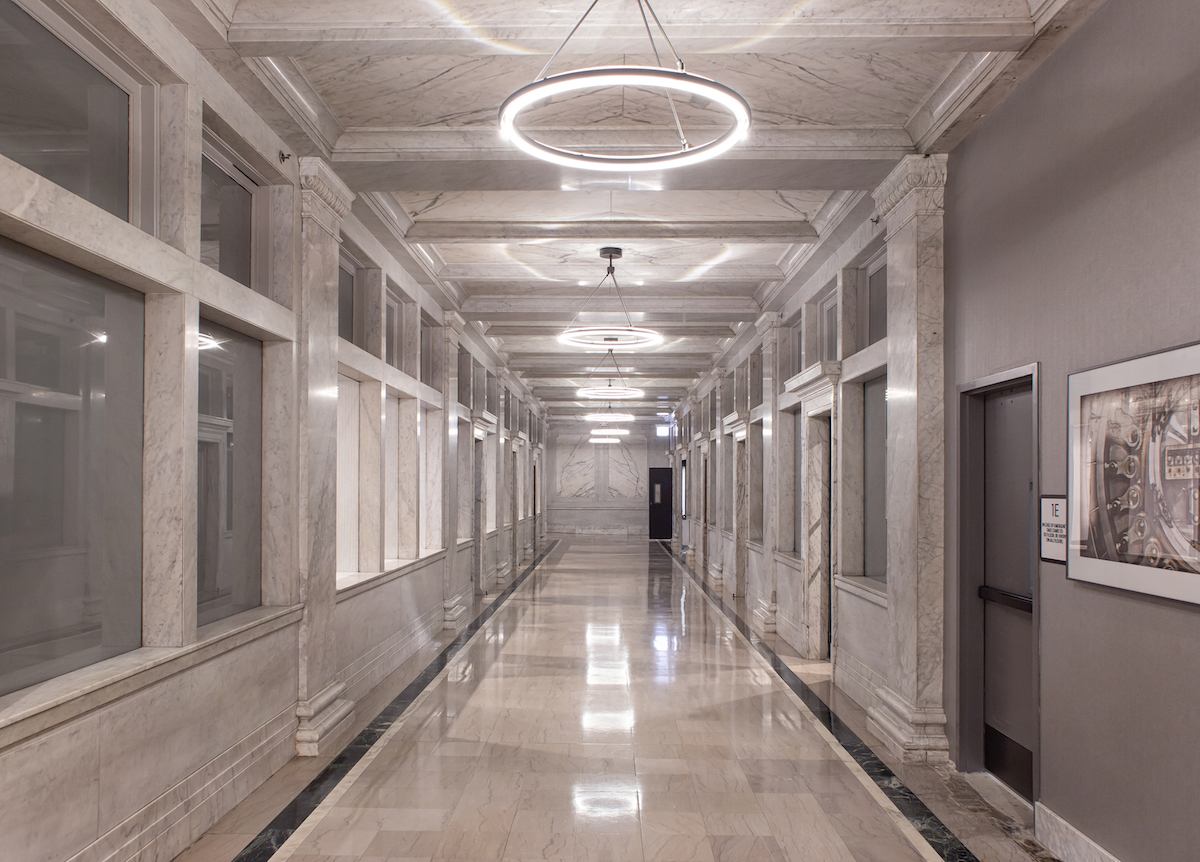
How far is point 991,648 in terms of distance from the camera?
4.77 meters

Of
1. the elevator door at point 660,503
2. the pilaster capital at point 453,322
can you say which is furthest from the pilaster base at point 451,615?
the elevator door at point 660,503

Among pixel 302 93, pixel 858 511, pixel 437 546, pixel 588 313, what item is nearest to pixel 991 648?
pixel 858 511

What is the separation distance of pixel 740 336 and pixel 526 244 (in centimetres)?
429

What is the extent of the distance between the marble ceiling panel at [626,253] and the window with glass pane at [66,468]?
15.4 feet

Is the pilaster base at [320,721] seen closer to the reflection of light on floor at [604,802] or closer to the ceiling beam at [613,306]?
the reflection of light on floor at [604,802]

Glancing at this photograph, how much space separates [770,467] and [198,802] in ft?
23.9

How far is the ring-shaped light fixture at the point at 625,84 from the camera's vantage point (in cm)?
325

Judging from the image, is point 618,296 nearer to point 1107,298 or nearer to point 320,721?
point 320,721

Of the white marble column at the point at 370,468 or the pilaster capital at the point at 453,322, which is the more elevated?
the pilaster capital at the point at 453,322

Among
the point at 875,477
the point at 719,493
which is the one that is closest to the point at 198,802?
the point at 875,477

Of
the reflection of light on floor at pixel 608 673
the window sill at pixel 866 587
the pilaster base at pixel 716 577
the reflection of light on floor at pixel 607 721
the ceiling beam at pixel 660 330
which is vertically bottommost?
the pilaster base at pixel 716 577

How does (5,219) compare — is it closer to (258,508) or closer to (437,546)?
(258,508)

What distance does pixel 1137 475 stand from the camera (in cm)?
320

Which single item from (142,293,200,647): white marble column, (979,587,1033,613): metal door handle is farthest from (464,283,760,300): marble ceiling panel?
(142,293,200,647): white marble column
